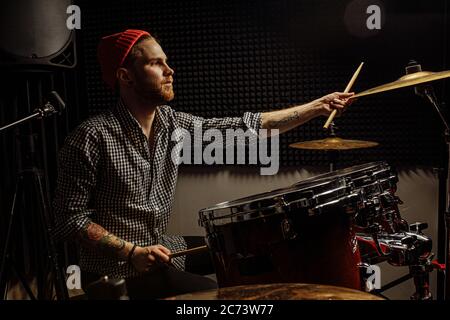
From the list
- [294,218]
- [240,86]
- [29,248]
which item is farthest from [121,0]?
[294,218]

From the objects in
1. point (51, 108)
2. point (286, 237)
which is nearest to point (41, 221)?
point (51, 108)

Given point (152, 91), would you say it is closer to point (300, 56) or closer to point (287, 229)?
point (287, 229)

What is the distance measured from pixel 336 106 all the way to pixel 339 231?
72cm

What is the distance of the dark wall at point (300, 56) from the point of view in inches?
105

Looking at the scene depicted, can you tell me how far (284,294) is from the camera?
0.97 m

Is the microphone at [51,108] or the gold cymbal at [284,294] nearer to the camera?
the gold cymbal at [284,294]

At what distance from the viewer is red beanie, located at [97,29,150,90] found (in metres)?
2.00

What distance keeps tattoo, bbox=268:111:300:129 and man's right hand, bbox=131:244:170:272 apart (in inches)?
32.1

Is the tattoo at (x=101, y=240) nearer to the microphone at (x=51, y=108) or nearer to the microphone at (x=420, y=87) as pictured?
the microphone at (x=51, y=108)

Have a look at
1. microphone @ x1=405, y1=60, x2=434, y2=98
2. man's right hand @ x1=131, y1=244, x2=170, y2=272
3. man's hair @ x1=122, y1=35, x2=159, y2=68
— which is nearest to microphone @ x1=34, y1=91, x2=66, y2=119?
man's hair @ x1=122, y1=35, x2=159, y2=68

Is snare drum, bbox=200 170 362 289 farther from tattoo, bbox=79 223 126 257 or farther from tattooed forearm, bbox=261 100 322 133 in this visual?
tattooed forearm, bbox=261 100 322 133

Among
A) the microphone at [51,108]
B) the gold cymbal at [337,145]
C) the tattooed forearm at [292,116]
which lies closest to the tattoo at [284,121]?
the tattooed forearm at [292,116]

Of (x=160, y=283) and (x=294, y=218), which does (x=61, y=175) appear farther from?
(x=294, y=218)
